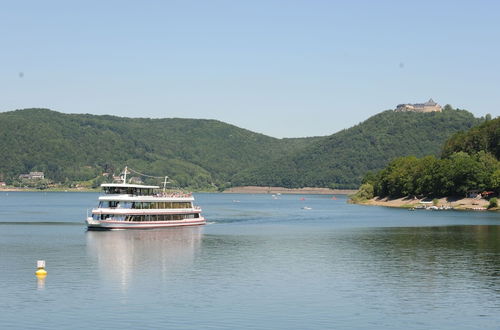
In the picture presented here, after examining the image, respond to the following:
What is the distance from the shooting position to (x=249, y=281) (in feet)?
265

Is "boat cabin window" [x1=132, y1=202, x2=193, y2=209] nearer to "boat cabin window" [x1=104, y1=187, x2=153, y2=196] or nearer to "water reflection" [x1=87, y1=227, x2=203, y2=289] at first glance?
"boat cabin window" [x1=104, y1=187, x2=153, y2=196]

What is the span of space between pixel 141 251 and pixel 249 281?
108 feet

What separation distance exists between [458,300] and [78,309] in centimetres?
3389

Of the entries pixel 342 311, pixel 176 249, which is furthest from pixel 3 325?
pixel 176 249

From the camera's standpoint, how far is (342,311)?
6500 centimetres

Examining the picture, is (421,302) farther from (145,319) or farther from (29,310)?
(29,310)

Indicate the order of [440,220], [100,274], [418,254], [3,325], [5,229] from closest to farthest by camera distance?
[3,325], [100,274], [418,254], [5,229], [440,220]

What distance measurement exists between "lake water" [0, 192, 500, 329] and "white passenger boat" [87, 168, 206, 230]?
248 cm

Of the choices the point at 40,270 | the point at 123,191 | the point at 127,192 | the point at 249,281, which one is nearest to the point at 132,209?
the point at 127,192

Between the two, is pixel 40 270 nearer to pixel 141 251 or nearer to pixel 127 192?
pixel 141 251

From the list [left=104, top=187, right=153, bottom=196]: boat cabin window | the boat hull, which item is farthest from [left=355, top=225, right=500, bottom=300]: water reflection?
[left=104, top=187, right=153, bottom=196]: boat cabin window

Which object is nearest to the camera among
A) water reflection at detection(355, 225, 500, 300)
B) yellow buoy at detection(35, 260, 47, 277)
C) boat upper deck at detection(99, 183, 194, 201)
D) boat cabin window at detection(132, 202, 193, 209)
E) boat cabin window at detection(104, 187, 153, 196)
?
water reflection at detection(355, 225, 500, 300)

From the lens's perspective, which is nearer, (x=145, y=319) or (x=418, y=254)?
(x=145, y=319)

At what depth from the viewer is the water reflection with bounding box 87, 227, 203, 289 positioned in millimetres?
87750
